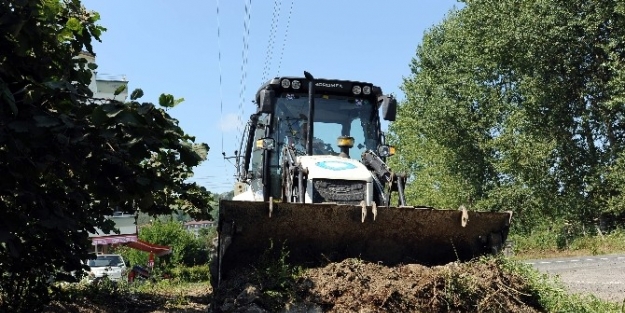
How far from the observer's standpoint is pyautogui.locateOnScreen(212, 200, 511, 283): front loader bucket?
688cm

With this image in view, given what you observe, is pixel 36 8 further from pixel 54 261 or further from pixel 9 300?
pixel 9 300

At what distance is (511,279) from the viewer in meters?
6.77

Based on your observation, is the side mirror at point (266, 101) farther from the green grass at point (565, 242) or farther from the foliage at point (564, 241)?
the foliage at point (564, 241)

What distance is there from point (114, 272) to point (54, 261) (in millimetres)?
15666

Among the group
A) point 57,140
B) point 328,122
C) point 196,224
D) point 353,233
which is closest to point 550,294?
point 353,233

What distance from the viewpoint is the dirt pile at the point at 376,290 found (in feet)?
20.4

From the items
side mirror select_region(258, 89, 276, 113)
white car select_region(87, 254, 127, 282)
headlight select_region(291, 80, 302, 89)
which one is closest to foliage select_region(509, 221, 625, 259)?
white car select_region(87, 254, 127, 282)

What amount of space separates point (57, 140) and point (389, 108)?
5.05 meters

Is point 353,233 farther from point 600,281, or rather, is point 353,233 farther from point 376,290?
point 600,281

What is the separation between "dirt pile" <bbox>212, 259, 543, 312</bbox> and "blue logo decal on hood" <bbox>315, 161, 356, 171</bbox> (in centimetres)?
148

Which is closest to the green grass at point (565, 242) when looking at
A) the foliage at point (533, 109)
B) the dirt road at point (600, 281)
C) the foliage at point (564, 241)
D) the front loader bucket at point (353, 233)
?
the foliage at point (564, 241)

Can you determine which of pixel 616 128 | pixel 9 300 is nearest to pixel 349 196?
pixel 9 300

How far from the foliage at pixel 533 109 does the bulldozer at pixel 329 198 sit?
1785 cm

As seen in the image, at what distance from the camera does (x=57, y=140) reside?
452cm
